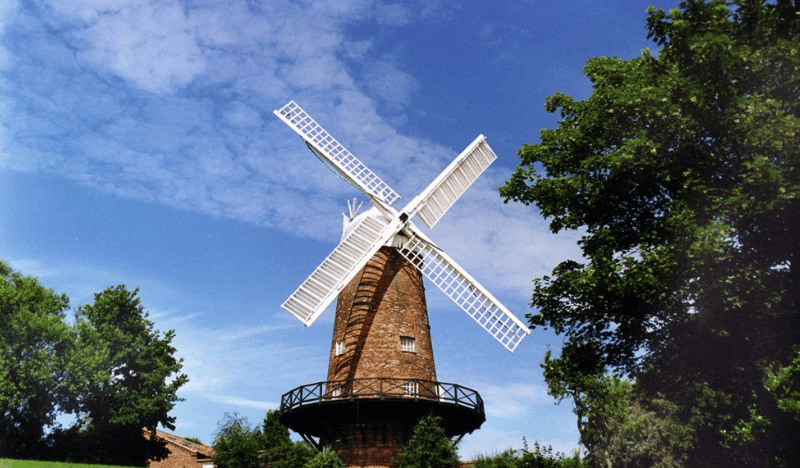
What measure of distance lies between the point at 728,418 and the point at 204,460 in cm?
3527

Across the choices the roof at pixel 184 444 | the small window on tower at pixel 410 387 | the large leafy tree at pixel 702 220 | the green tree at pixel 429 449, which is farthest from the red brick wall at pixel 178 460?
the large leafy tree at pixel 702 220

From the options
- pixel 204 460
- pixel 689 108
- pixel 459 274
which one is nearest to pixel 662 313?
pixel 689 108

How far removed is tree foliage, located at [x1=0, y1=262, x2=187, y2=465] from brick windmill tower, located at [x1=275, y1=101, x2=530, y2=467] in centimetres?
1271

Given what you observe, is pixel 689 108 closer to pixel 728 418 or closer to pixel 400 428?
pixel 728 418

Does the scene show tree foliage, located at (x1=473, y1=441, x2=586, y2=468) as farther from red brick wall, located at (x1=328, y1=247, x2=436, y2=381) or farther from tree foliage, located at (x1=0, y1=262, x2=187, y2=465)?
tree foliage, located at (x1=0, y1=262, x2=187, y2=465)

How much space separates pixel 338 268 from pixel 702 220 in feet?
49.7

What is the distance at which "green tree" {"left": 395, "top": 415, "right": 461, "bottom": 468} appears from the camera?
23.8m

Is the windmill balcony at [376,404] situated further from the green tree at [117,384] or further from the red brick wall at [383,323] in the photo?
the green tree at [117,384]

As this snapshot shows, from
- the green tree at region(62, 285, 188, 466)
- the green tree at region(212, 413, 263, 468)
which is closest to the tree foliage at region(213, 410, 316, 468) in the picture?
the green tree at region(212, 413, 263, 468)

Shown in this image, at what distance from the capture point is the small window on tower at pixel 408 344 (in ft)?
89.4

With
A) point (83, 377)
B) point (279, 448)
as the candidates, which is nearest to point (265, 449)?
point (279, 448)

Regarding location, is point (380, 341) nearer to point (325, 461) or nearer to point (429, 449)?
point (429, 449)

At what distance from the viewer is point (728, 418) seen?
1686 cm

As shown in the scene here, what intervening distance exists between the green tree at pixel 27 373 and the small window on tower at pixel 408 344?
20117 millimetres
